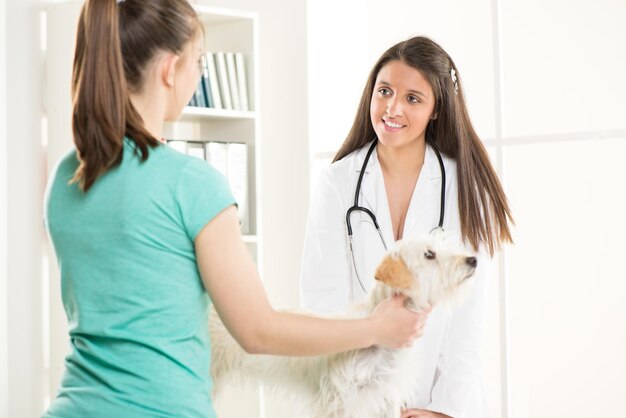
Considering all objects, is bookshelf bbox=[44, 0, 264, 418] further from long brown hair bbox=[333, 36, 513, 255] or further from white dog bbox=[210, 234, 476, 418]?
white dog bbox=[210, 234, 476, 418]

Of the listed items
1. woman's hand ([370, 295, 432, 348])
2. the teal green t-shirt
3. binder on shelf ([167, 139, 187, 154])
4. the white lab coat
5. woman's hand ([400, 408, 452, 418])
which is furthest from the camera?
binder on shelf ([167, 139, 187, 154])

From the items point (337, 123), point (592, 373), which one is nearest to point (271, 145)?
point (337, 123)

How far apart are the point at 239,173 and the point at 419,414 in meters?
2.20

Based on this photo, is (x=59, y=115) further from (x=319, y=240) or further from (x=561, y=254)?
(x=561, y=254)

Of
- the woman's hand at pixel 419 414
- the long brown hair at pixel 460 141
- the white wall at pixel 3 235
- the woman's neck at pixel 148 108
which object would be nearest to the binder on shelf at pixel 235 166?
the white wall at pixel 3 235

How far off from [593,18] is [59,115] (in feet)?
9.29

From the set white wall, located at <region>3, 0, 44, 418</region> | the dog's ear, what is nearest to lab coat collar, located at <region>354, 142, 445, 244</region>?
the dog's ear

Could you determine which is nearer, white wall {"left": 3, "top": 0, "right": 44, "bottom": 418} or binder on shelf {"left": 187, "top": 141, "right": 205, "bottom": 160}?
white wall {"left": 3, "top": 0, "right": 44, "bottom": 418}

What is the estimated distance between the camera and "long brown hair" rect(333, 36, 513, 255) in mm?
2402

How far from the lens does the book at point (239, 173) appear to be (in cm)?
414

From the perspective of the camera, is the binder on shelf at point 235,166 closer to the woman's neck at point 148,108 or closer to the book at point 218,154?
the book at point 218,154

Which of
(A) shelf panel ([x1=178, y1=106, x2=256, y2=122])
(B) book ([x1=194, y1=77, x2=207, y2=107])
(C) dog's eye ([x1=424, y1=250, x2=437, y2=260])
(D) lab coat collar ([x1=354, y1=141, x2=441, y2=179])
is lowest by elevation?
(C) dog's eye ([x1=424, y1=250, x2=437, y2=260])

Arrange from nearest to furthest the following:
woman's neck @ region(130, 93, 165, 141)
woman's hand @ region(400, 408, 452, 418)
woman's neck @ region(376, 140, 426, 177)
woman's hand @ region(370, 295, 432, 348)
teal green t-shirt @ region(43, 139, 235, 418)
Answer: teal green t-shirt @ region(43, 139, 235, 418)
woman's neck @ region(130, 93, 165, 141)
woman's hand @ region(370, 295, 432, 348)
woman's hand @ region(400, 408, 452, 418)
woman's neck @ region(376, 140, 426, 177)

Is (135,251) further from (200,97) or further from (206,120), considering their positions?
(206,120)
